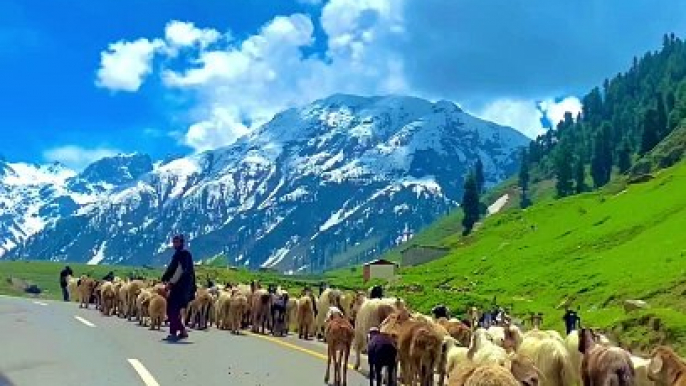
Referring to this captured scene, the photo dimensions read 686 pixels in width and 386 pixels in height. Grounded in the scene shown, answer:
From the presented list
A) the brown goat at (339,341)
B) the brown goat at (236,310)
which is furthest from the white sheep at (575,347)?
the brown goat at (236,310)

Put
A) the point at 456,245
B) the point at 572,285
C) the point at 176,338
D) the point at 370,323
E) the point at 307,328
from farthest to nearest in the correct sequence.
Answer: the point at 456,245, the point at 572,285, the point at 307,328, the point at 176,338, the point at 370,323

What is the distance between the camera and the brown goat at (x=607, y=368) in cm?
1548

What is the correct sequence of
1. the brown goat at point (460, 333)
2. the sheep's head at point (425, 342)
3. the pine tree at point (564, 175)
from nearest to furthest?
the sheep's head at point (425, 342) → the brown goat at point (460, 333) → the pine tree at point (564, 175)

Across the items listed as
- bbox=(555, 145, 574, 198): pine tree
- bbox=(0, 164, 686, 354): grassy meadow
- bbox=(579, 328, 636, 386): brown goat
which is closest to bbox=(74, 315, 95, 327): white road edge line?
bbox=(0, 164, 686, 354): grassy meadow

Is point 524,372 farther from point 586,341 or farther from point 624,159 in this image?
point 624,159

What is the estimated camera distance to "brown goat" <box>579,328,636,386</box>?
15.5 m

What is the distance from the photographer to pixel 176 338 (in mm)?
25625

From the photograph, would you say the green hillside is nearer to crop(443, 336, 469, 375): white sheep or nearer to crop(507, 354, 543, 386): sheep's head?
crop(443, 336, 469, 375): white sheep

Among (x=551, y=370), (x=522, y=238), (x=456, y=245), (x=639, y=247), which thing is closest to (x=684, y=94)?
(x=456, y=245)

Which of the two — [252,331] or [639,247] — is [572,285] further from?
[252,331]

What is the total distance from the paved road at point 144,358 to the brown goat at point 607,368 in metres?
4.46

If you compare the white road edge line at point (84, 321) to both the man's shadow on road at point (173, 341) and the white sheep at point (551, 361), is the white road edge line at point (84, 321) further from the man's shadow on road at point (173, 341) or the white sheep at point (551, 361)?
the white sheep at point (551, 361)

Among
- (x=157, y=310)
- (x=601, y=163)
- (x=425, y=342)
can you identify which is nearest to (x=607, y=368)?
(x=425, y=342)

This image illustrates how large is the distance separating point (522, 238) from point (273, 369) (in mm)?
108392
